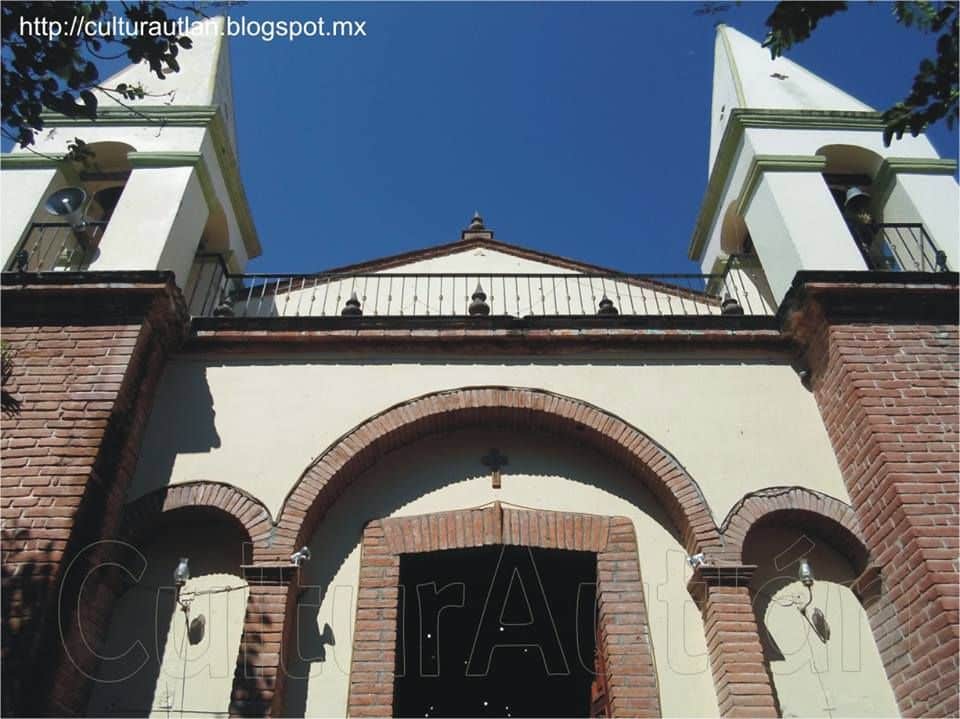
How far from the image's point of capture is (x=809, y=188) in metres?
7.43

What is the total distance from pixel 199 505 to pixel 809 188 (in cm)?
631

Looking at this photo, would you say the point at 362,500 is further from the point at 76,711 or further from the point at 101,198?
the point at 101,198

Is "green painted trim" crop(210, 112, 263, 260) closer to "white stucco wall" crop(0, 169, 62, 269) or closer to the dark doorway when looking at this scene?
"white stucco wall" crop(0, 169, 62, 269)

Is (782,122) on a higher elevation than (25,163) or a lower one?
higher

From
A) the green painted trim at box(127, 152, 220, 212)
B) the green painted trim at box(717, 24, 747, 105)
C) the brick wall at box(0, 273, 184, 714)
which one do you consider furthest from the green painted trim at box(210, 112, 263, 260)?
the green painted trim at box(717, 24, 747, 105)

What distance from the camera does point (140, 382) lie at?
6.04 meters

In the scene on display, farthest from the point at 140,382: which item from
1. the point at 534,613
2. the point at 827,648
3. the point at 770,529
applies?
the point at 827,648

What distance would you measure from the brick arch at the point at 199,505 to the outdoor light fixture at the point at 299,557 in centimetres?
27

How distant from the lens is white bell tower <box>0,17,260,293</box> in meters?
6.78

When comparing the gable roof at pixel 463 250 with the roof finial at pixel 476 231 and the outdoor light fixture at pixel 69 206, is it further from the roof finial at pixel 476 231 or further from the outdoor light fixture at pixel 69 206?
the outdoor light fixture at pixel 69 206

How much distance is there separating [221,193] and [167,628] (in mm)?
4695

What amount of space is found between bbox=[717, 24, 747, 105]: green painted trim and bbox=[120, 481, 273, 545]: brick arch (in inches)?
267

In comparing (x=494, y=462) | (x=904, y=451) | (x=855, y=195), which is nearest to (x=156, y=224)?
(x=494, y=462)

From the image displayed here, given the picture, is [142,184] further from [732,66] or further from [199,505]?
[732,66]
